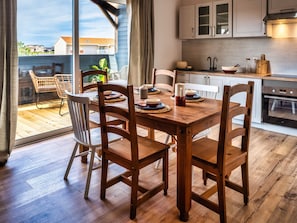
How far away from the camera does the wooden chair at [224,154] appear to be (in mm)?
1874

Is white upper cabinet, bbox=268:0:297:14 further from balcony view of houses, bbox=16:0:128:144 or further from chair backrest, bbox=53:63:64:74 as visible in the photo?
chair backrest, bbox=53:63:64:74

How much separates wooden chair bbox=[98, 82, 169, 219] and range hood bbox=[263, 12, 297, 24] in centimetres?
296

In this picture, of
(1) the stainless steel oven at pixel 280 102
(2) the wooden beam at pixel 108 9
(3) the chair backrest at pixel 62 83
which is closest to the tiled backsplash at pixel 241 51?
(1) the stainless steel oven at pixel 280 102

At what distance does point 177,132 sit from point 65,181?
1.37 meters

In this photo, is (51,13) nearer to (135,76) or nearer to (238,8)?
(135,76)

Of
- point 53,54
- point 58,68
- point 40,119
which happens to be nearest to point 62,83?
point 58,68

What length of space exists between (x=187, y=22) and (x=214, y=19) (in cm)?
61

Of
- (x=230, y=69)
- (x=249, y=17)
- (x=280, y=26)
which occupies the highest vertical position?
(x=249, y=17)

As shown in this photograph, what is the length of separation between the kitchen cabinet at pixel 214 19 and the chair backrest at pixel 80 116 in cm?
341

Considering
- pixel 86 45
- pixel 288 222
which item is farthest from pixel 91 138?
pixel 86 45

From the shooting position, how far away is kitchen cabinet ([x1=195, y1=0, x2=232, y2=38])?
185 inches

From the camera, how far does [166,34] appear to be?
5.34 metres

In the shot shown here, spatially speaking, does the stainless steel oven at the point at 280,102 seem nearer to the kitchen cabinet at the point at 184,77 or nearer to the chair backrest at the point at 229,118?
the kitchen cabinet at the point at 184,77

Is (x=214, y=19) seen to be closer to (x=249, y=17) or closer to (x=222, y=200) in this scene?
(x=249, y=17)
